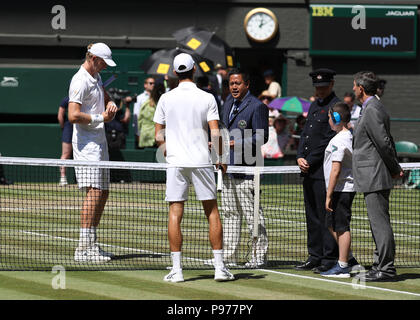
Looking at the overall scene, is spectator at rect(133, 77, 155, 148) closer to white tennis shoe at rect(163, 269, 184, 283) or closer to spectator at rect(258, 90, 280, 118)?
spectator at rect(258, 90, 280, 118)

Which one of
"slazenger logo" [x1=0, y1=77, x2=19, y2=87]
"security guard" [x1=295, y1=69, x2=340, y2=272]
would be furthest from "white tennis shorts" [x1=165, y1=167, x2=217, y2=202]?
"slazenger logo" [x1=0, y1=77, x2=19, y2=87]

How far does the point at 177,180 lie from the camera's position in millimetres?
9594

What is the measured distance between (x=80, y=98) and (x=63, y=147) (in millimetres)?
9340

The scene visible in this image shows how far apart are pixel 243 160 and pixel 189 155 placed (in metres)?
1.41

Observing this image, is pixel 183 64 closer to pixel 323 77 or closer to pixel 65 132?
pixel 323 77

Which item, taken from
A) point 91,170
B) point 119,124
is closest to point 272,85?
point 119,124

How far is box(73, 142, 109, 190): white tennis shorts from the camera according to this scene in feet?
35.7

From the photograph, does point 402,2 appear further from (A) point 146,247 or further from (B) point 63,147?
(A) point 146,247

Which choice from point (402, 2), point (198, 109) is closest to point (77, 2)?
point (402, 2)

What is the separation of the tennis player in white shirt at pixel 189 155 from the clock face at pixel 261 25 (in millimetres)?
16472

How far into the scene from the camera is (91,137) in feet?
36.2

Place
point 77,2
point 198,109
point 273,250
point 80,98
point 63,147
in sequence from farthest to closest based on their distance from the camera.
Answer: point 77,2, point 63,147, point 273,250, point 80,98, point 198,109

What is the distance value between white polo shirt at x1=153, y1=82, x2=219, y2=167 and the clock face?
16535 mm

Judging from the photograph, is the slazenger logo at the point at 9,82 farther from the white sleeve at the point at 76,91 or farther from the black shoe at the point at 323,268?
the black shoe at the point at 323,268
